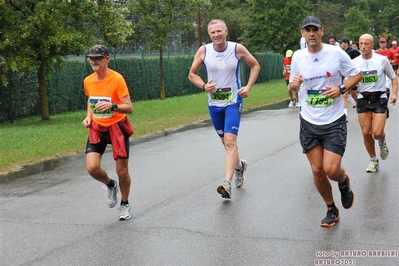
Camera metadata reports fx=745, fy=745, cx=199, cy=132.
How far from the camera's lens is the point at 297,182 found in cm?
969

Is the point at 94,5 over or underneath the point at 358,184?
over

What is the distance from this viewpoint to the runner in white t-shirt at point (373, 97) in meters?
10.3

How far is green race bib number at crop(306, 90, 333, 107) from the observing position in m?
7.12

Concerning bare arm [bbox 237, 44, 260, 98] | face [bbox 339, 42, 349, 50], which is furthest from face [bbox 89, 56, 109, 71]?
face [bbox 339, 42, 349, 50]

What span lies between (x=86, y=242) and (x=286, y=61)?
18.4m

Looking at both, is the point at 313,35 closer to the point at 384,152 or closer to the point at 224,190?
the point at 224,190

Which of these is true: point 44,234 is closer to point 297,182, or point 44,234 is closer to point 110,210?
point 110,210

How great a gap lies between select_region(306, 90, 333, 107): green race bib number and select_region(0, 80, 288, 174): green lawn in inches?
250

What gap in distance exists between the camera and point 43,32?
66.0ft

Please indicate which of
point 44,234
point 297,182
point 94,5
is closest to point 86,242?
point 44,234

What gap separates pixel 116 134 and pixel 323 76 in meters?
2.23

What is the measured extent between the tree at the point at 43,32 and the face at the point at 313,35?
525 inches

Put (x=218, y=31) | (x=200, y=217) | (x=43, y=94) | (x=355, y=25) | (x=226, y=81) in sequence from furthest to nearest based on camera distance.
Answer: (x=355, y=25), (x=43, y=94), (x=226, y=81), (x=218, y=31), (x=200, y=217)

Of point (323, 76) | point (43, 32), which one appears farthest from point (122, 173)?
point (43, 32)
